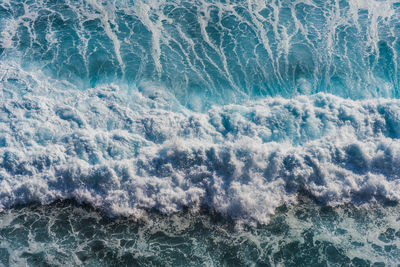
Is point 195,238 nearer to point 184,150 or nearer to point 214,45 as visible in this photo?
point 184,150

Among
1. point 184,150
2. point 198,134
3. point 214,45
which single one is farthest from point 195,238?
point 214,45

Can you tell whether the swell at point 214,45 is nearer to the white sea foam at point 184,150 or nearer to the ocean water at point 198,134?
the ocean water at point 198,134

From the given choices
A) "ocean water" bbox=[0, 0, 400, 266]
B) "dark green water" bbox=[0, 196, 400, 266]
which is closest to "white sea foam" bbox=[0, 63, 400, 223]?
"ocean water" bbox=[0, 0, 400, 266]

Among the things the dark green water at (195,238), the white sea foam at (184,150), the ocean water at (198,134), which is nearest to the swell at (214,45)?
the ocean water at (198,134)

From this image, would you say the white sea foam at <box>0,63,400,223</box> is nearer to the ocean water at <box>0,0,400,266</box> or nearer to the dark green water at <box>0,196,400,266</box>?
the ocean water at <box>0,0,400,266</box>

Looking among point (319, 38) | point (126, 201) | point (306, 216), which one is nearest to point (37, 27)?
point (126, 201)

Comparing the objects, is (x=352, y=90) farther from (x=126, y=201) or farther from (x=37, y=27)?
(x=37, y=27)
